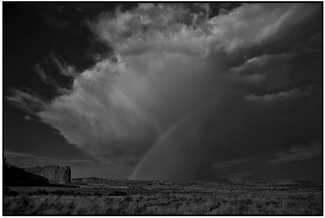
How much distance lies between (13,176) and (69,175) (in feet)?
164

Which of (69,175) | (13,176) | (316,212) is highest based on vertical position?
(69,175)

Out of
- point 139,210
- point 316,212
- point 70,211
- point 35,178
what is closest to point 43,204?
point 70,211

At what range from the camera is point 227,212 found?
15.0 m

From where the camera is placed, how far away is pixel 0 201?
10.7 metres

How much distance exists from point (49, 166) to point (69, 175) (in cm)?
1107

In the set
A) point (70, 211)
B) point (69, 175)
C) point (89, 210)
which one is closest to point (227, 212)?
point (89, 210)

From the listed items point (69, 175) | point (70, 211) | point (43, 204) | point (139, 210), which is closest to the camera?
point (70, 211)

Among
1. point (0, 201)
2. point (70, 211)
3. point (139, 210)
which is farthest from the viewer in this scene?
point (139, 210)

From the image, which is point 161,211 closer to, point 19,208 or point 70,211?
point 70,211

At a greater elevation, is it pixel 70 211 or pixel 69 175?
pixel 69 175

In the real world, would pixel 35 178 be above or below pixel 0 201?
above

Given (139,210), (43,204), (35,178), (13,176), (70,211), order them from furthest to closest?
(35,178), (13,176), (43,204), (139,210), (70,211)

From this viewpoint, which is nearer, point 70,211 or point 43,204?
point 70,211

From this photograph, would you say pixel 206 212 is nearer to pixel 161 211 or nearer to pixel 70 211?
pixel 161 211
